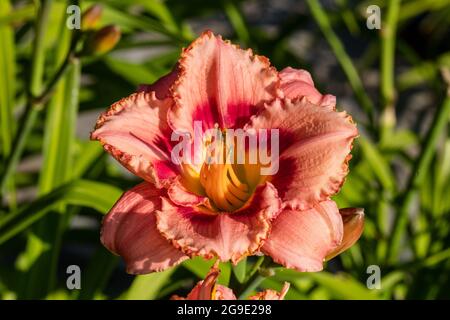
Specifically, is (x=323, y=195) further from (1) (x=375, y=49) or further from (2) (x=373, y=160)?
(1) (x=375, y=49)

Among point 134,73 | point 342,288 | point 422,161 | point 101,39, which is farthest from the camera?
point 134,73

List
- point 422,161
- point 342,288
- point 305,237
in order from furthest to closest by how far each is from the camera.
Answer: point 422,161 → point 342,288 → point 305,237

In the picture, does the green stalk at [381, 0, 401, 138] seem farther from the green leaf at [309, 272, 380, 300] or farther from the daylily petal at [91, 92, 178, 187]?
the daylily petal at [91, 92, 178, 187]

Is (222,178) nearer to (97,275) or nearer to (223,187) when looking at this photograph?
(223,187)

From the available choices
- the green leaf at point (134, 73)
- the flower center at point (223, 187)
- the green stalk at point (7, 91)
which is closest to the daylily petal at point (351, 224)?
the flower center at point (223, 187)

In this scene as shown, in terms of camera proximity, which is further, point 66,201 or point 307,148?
point 66,201

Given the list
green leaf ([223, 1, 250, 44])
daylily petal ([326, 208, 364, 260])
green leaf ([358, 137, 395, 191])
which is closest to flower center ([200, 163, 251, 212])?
daylily petal ([326, 208, 364, 260])

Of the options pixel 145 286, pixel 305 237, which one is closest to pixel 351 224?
pixel 305 237
